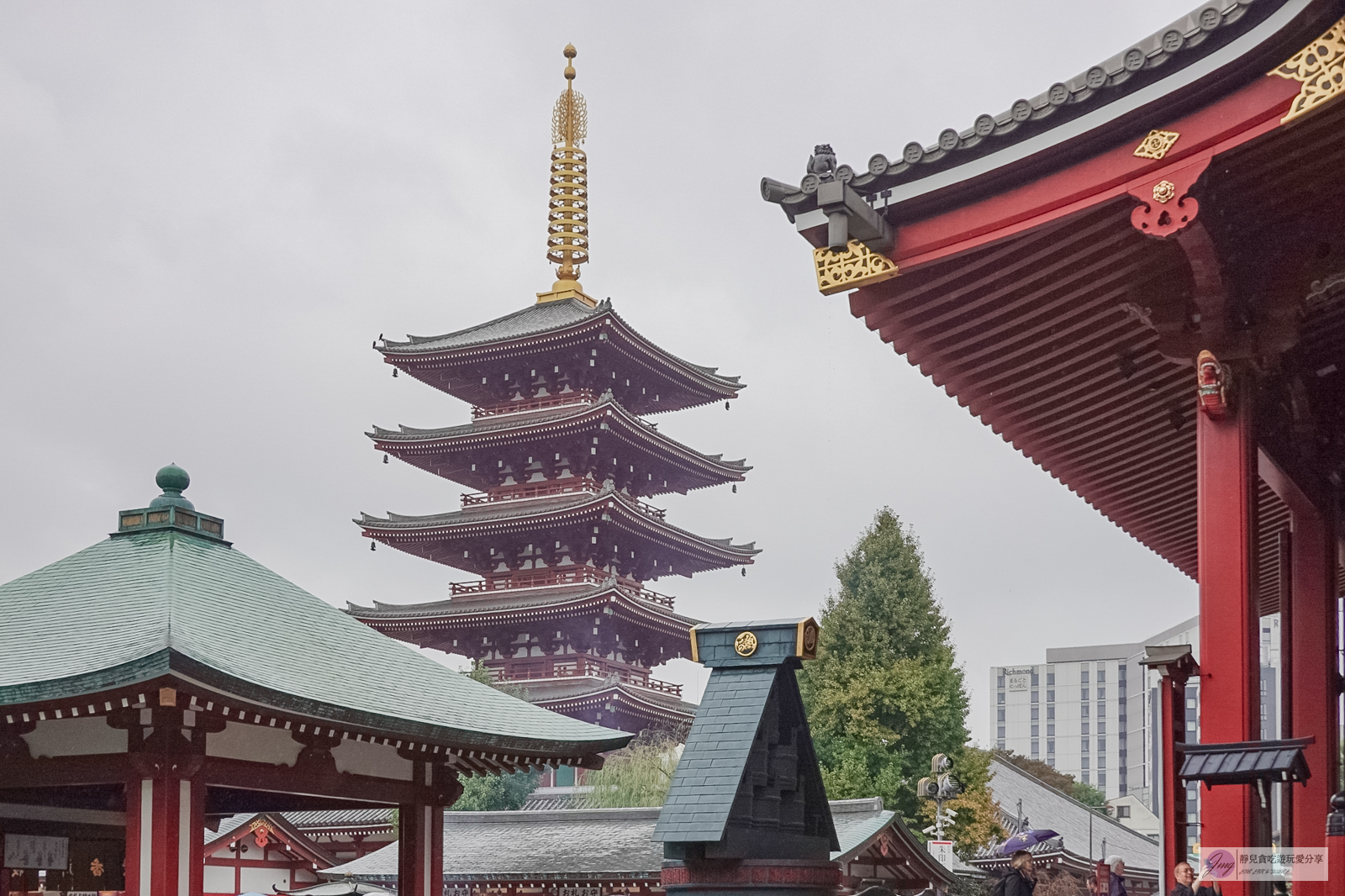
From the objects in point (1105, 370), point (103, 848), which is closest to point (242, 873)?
point (103, 848)

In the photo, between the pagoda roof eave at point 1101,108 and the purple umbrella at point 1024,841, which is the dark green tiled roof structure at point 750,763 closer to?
the purple umbrella at point 1024,841

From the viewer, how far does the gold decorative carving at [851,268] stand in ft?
23.5

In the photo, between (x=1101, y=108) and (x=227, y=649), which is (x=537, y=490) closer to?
(x=227, y=649)

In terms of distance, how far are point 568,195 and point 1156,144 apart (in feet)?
114

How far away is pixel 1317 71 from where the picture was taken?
5.99 meters

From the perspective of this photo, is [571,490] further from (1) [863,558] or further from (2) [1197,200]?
(2) [1197,200]

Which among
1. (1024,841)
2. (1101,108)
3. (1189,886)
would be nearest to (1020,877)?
(1024,841)

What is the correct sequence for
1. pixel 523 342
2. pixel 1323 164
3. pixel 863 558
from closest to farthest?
pixel 1323 164 < pixel 863 558 < pixel 523 342

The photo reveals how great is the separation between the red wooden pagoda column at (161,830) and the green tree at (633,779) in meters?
15.1

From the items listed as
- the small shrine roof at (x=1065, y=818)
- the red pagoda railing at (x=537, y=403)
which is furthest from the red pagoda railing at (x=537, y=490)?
the small shrine roof at (x=1065, y=818)

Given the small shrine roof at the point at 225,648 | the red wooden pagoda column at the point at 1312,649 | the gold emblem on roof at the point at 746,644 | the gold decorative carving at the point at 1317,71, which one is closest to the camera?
the gold decorative carving at the point at 1317,71

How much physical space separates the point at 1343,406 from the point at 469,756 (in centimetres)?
904

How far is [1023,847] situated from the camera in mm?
8000

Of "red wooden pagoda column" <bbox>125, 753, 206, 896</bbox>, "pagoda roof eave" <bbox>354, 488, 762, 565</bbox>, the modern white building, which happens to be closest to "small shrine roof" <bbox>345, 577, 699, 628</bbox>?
"pagoda roof eave" <bbox>354, 488, 762, 565</bbox>
